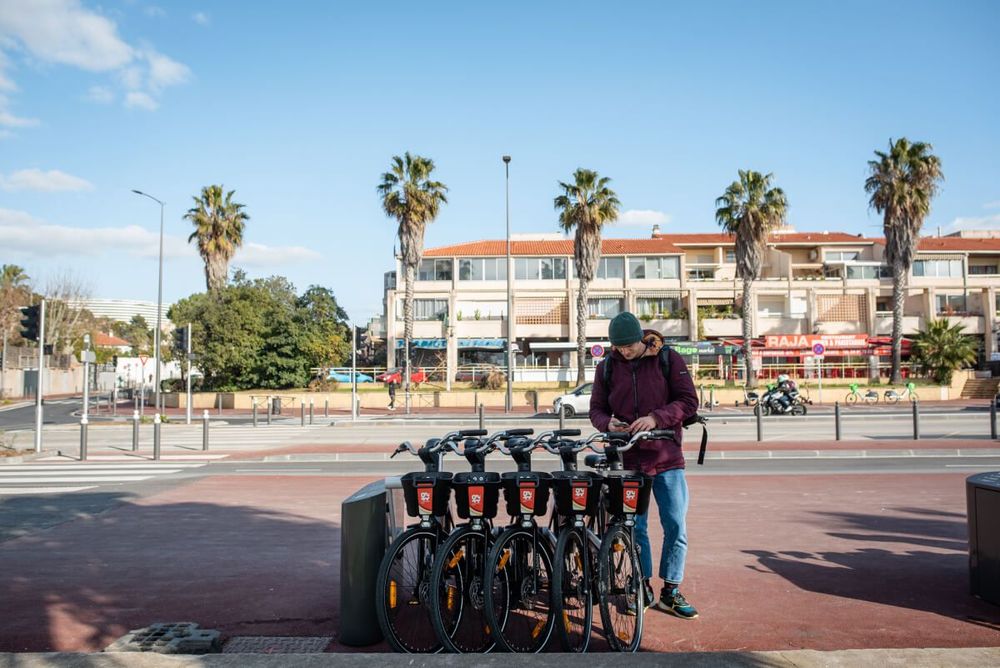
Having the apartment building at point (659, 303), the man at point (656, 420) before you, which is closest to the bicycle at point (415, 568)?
the man at point (656, 420)

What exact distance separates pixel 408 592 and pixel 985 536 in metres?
3.54

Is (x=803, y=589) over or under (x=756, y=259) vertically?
under

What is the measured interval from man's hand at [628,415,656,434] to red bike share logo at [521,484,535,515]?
81 cm

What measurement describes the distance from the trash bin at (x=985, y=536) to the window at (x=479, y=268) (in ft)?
169

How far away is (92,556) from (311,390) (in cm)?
3691

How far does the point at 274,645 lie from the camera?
4.27 meters

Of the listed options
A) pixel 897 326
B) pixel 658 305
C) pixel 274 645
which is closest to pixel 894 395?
pixel 897 326

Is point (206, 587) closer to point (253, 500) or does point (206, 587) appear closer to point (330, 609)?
point (330, 609)

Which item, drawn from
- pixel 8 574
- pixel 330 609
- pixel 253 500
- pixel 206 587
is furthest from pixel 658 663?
pixel 253 500

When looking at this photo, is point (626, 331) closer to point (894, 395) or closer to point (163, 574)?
point (163, 574)

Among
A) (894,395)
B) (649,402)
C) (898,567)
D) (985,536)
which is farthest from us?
(894,395)

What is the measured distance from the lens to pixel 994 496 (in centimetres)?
462

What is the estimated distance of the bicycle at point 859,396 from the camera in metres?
37.9

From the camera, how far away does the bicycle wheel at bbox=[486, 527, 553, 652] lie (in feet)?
12.8
